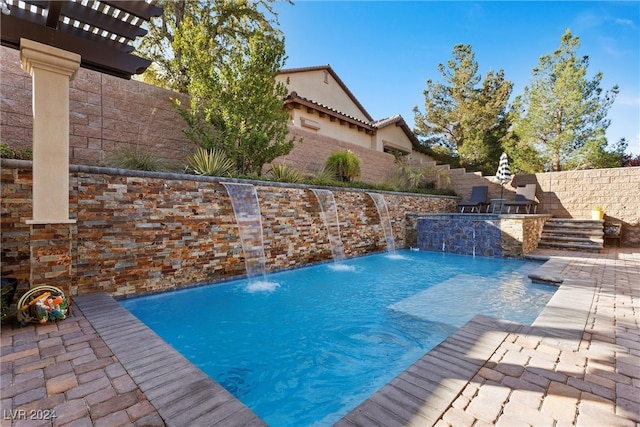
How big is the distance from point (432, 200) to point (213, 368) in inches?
424

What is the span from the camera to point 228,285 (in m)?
5.04

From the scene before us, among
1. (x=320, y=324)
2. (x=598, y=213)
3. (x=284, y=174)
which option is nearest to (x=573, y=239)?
(x=598, y=213)

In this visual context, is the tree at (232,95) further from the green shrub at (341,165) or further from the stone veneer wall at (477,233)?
the stone veneer wall at (477,233)

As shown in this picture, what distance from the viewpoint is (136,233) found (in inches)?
165

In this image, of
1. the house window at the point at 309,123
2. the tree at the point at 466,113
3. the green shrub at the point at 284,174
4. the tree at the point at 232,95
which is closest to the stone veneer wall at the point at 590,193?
the tree at the point at 466,113

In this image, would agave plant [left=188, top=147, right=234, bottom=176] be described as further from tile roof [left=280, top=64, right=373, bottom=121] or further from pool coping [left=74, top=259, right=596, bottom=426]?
tile roof [left=280, top=64, right=373, bottom=121]

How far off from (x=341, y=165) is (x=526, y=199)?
7795mm

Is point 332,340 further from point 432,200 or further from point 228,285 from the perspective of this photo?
point 432,200

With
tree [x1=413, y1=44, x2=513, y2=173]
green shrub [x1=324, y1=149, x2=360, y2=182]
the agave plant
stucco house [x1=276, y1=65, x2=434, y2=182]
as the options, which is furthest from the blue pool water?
tree [x1=413, y1=44, x2=513, y2=173]

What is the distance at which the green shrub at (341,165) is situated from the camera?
32.1 feet

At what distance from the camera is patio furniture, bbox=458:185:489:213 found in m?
12.2

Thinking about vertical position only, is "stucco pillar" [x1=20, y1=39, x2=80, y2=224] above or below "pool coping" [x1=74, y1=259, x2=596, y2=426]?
above

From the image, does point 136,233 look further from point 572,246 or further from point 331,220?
point 572,246

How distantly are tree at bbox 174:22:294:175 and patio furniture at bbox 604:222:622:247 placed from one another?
441 inches
